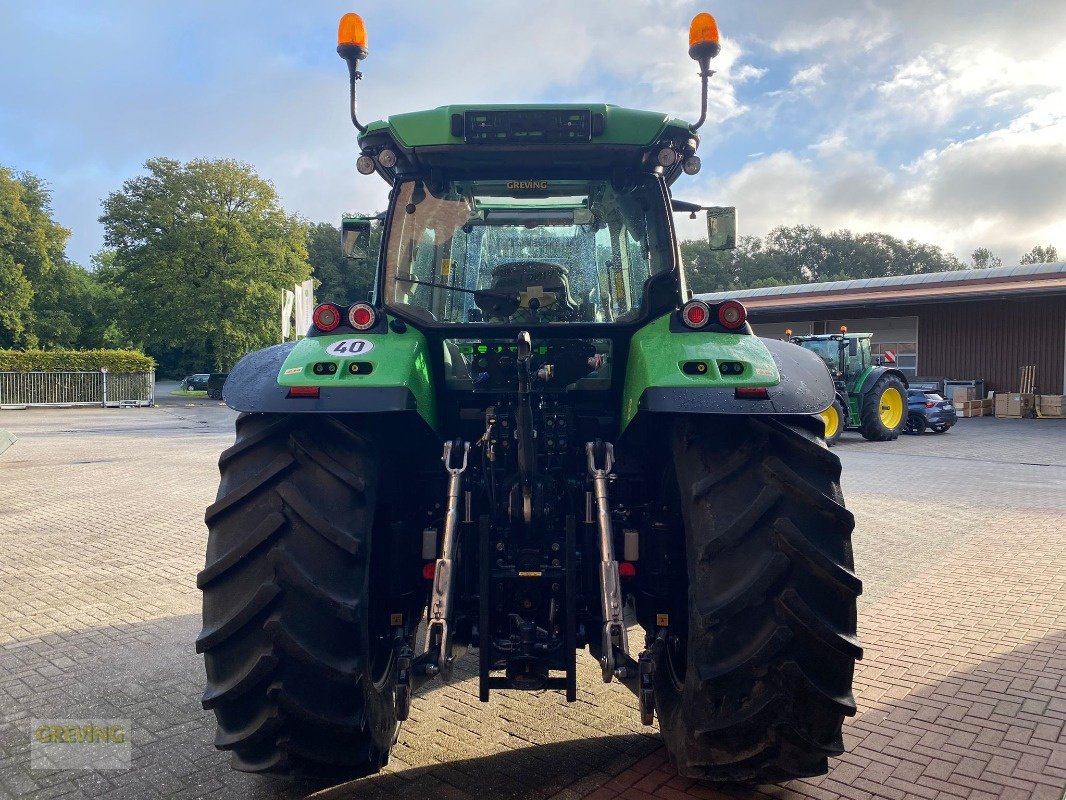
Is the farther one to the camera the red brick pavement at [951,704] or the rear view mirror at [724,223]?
the rear view mirror at [724,223]

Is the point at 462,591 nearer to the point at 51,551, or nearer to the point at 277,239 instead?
the point at 51,551

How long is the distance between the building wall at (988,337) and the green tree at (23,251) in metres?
39.5

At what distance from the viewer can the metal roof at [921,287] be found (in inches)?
1084

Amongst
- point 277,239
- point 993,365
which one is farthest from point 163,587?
point 277,239

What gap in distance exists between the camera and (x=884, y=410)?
19.2 m

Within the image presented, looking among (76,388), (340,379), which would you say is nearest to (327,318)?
(340,379)

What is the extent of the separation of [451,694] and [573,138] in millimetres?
2765

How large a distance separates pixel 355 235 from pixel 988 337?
28920 mm

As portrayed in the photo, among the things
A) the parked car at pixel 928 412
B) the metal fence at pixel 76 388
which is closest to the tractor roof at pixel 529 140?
the parked car at pixel 928 412

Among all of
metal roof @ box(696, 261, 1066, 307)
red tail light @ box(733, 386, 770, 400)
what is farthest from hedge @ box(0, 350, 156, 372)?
red tail light @ box(733, 386, 770, 400)

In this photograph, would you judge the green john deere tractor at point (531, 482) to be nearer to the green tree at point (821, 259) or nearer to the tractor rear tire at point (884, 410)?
the tractor rear tire at point (884, 410)

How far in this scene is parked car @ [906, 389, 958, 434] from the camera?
20297 millimetres

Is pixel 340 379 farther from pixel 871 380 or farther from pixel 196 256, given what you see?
pixel 196 256

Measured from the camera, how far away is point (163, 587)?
644cm
